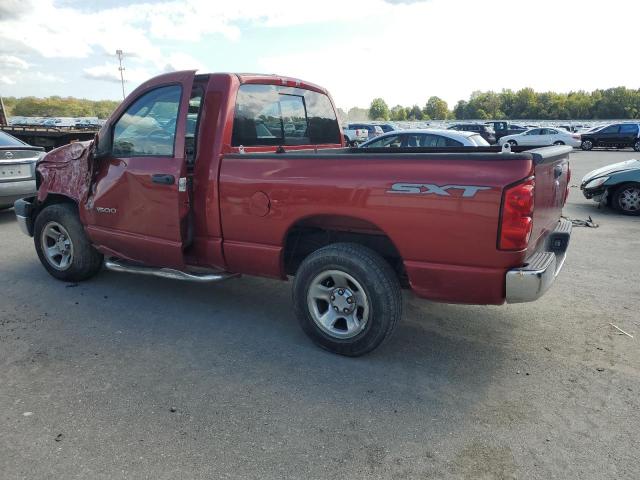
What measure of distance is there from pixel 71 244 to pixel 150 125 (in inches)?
67.2

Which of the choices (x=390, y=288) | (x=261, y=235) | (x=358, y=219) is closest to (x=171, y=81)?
(x=261, y=235)

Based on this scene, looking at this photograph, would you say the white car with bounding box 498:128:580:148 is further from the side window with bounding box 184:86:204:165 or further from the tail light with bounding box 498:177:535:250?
the tail light with bounding box 498:177:535:250

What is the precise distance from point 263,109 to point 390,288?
7.01 feet

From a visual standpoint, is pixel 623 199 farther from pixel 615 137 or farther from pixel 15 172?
pixel 615 137

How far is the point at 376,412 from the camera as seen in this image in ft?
9.59

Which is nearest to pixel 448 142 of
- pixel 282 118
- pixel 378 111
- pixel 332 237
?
pixel 282 118

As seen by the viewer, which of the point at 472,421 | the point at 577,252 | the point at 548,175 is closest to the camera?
the point at 472,421

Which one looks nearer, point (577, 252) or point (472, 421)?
point (472, 421)

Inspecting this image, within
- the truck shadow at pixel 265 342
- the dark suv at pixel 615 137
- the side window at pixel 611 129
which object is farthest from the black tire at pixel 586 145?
the truck shadow at pixel 265 342

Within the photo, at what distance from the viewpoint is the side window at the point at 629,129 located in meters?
27.1

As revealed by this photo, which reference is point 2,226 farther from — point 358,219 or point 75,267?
point 358,219

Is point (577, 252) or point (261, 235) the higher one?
point (261, 235)

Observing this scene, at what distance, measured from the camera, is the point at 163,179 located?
13.1 feet

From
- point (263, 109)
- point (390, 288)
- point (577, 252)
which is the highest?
point (263, 109)
